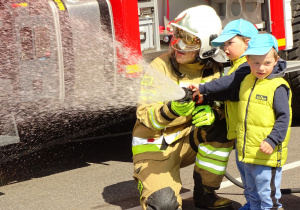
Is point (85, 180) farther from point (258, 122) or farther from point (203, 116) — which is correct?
point (258, 122)

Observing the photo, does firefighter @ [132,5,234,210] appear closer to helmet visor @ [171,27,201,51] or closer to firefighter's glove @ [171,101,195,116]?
helmet visor @ [171,27,201,51]

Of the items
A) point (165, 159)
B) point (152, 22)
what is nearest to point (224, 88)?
point (165, 159)

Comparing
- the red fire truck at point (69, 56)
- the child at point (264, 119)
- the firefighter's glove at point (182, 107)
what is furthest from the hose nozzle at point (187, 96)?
the red fire truck at point (69, 56)

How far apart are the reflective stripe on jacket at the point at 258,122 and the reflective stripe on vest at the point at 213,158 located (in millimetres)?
420

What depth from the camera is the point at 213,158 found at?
430 cm

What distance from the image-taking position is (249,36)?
420 cm

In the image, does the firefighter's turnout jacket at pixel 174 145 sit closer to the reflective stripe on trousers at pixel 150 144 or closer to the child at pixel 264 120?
the reflective stripe on trousers at pixel 150 144

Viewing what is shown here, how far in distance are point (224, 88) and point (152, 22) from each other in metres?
2.14

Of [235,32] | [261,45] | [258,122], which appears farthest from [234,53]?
[258,122]

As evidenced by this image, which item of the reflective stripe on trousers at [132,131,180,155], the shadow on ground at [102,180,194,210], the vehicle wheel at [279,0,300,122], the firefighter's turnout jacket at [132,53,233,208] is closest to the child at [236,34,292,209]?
the firefighter's turnout jacket at [132,53,233,208]

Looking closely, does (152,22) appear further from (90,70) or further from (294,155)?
(294,155)

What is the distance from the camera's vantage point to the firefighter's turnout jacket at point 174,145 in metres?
4.29

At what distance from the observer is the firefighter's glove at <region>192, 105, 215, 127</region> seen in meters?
4.16

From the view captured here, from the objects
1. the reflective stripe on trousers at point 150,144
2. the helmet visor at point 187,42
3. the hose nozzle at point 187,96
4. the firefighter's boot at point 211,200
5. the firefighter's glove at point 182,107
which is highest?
the helmet visor at point 187,42
